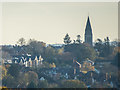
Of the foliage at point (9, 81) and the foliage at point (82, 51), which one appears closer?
the foliage at point (9, 81)

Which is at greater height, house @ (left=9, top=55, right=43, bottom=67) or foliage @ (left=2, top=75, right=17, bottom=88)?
house @ (left=9, top=55, right=43, bottom=67)

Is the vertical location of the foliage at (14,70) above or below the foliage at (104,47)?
below

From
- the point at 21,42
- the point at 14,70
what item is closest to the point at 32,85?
the point at 14,70

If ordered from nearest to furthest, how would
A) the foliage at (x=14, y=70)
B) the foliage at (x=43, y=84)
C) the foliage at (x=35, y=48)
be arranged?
the foliage at (x=43, y=84) → the foliage at (x=14, y=70) → the foliage at (x=35, y=48)

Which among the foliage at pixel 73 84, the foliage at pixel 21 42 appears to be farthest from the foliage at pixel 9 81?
the foliage at pixel 21 42

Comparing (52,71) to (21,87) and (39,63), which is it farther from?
(21,87)

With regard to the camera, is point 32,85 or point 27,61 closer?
point 32,85

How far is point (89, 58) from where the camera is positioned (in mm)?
14008

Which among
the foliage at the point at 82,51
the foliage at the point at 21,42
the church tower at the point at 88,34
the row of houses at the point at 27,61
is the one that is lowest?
the row of houses at the point at 27,61

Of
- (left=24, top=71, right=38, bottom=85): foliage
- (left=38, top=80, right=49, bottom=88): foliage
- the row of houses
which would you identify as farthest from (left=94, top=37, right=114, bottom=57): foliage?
(left=24, top=71, right=38, bottom=85): foliage

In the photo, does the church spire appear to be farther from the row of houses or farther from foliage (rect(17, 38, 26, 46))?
foliage (rect(17, 38, 26, 46))

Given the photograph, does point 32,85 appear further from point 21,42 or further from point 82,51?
point 21,42

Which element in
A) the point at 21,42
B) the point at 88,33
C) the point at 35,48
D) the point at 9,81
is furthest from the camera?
the point at 35,48

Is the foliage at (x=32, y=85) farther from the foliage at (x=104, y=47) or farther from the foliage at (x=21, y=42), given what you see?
the foliage at (x=21, y=42)
